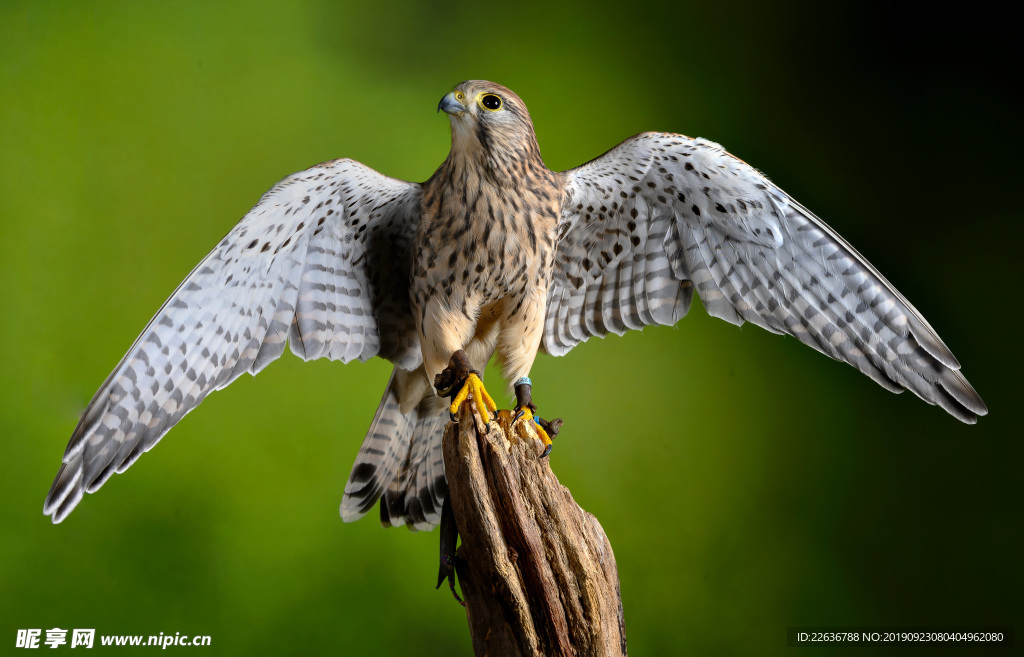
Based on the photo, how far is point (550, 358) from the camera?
3.07 m

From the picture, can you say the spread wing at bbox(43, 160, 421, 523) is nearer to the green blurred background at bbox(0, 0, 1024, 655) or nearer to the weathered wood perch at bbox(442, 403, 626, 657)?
the weathered wood perch at bbox(442, 403, 626, 657)

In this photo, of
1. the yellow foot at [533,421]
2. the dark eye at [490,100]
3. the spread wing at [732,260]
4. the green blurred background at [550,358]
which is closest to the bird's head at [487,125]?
the dark eye at [490,100]

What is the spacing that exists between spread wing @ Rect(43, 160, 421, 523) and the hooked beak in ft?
0.91

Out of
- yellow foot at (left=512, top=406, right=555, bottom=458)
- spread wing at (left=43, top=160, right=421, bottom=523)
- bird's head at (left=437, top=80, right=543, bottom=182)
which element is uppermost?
bird's head at (left=437, top=80, right=543, bottom=182)

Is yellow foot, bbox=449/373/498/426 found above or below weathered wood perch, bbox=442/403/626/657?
above

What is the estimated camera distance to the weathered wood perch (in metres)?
1.72

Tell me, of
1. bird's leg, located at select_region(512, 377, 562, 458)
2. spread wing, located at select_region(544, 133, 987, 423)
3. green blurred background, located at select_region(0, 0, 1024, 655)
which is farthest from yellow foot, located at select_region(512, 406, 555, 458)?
green blurred background, located at select_region(0, 0, 1024, 655)

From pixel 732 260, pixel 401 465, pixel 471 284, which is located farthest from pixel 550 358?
pixel 471 284

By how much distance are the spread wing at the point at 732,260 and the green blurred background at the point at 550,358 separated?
0.91 metres

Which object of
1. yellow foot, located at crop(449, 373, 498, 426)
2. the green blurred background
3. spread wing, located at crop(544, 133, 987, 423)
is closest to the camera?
yellow foot, located at crop(449, 373, 498, 426)

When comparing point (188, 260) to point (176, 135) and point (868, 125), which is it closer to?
point (176, 135)

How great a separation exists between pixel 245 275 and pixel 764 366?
201 centimetres

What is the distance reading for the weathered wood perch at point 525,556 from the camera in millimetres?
1716

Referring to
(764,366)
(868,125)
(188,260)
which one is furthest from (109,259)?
(868,125)
